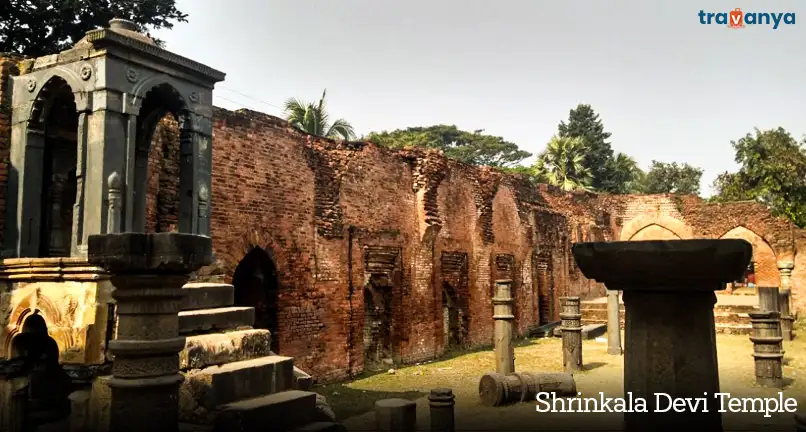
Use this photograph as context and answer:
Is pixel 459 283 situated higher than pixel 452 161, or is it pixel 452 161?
pixel 452 161

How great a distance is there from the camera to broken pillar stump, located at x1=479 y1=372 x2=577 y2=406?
8492mm

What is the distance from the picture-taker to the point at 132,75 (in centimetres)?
607

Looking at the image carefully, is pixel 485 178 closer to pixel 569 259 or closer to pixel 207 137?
pixel 569 259

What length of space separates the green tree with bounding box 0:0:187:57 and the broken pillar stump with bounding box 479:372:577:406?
1198 cm

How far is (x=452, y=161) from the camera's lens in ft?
51.6

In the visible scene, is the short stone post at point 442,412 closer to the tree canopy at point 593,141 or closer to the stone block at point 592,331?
the stone block at point 592,331

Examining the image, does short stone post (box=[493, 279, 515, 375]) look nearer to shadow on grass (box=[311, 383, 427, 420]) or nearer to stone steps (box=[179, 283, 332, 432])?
shadow on grass (box=[311, 383, 427, 420])

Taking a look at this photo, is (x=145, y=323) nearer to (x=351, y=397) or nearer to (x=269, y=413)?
(x=269, y=413)

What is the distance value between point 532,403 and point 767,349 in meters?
3.85

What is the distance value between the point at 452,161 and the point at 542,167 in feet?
74.8

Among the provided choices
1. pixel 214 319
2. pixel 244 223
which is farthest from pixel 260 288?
pixel 214 319

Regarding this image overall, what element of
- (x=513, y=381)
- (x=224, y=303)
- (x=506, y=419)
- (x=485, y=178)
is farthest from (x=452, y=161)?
(x=224, y=303)

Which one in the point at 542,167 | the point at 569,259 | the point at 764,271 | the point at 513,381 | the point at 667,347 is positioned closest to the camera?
the point at 667,347

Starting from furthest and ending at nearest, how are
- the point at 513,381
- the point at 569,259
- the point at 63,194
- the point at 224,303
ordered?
the point at 569,259
the point at 513,381
the point at 63,194
the point at 224,303
